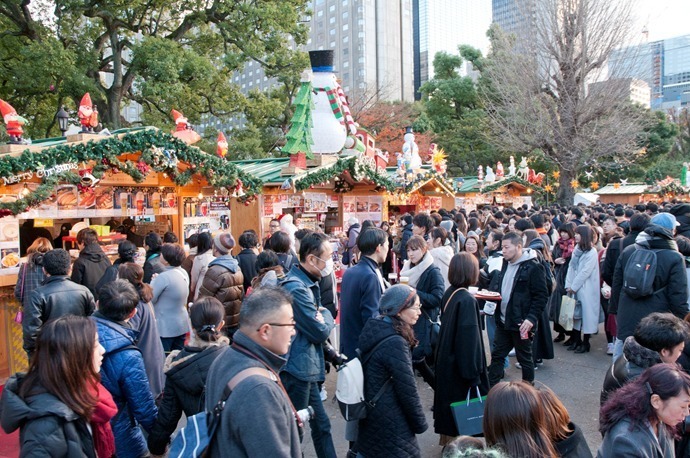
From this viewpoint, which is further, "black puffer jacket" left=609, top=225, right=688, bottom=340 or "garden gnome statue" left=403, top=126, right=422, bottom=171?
"garden gnome statue" left=403, top=126, right=422, bottom=171

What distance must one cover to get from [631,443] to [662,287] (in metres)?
2.98

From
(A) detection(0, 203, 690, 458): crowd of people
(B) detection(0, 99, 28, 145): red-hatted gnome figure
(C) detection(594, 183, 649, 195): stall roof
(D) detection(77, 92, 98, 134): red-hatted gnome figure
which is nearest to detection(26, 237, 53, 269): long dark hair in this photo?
(A) detection(0, 203, 690, 458): crowd of people

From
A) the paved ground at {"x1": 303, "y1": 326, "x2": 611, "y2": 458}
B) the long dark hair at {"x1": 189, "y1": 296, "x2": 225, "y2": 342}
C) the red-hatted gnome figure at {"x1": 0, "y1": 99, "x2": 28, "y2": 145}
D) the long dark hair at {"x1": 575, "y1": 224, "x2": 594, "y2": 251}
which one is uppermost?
the red-hatted gnome figure at {"x1": 0, "y1": 99, "x2": 28, "y2": 145}

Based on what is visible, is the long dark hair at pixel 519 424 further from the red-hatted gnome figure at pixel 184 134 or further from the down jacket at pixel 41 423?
the red-hatted gnome figure at pixel 184 134

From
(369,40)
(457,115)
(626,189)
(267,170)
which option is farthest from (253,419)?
(369,40)

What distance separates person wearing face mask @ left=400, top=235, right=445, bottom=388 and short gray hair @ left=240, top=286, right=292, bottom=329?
268 cm

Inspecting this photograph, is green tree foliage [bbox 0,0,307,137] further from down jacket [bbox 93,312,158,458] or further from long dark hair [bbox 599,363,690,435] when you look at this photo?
long dark hair [bbox 599,363,690,435]

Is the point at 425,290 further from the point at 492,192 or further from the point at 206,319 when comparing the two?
the point at 492,192

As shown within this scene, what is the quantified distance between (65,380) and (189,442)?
70 centimetres

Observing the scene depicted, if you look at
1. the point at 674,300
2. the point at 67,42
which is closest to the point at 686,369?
the point at 674,300

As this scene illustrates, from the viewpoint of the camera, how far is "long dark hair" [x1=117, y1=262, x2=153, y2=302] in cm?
410

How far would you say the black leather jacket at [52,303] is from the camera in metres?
4.38

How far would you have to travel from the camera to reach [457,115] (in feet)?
111

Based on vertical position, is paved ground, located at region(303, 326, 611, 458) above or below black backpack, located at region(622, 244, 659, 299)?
below
